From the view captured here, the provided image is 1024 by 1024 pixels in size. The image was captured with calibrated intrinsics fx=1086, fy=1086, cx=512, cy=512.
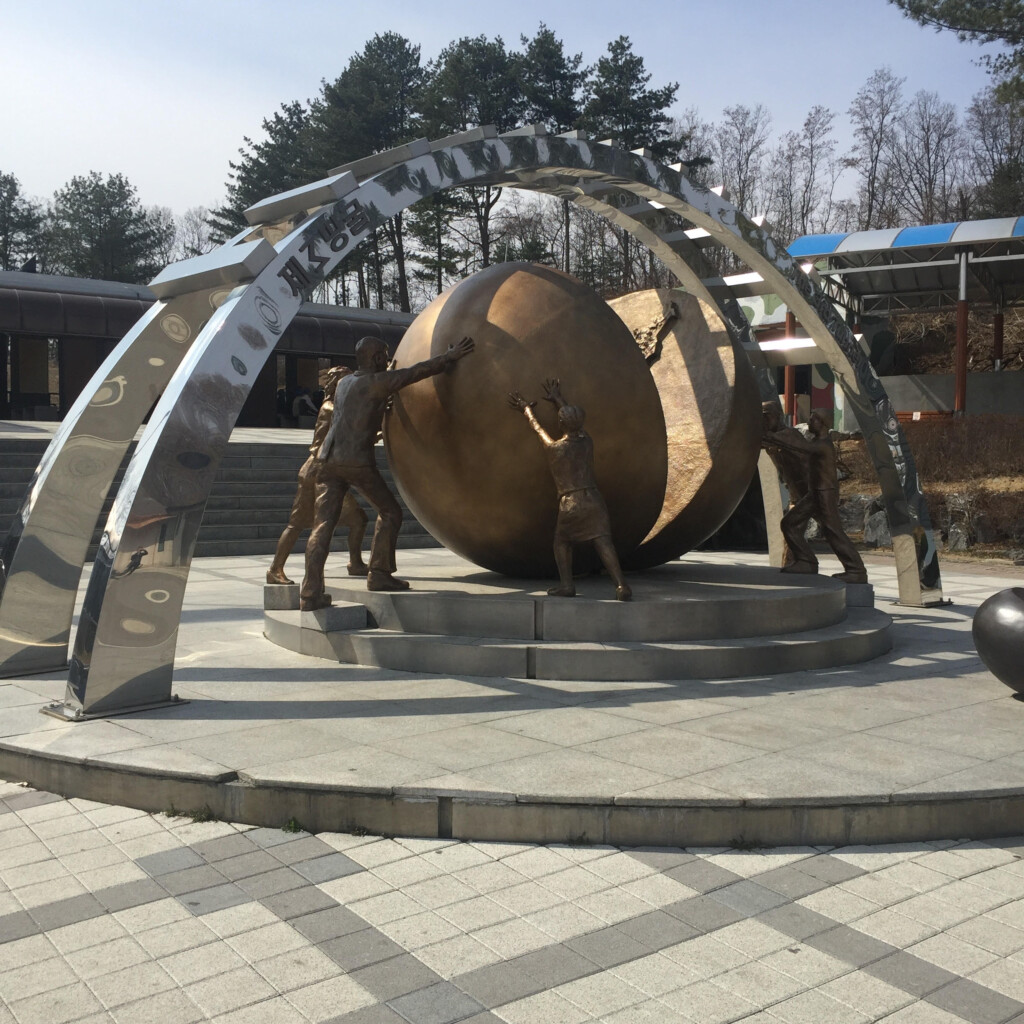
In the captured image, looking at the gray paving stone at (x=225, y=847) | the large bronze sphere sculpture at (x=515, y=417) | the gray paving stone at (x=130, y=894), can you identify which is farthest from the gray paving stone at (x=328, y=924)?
the large bronze sphere sculpture at (x=515, y=417)

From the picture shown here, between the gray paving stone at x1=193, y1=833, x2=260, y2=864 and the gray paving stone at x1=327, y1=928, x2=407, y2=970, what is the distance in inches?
41.6

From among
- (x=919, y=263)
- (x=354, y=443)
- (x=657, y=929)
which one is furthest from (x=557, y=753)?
(x=919, y=263)

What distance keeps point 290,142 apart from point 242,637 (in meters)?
42.2

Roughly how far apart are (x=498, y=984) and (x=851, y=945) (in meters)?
1.34

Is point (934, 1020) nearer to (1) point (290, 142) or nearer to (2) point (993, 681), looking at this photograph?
(2) point (993, 681)

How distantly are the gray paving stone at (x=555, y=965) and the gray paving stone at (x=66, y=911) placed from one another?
1.74m

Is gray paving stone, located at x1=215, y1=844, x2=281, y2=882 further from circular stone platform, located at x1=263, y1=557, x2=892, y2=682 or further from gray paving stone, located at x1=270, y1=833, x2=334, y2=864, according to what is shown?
circular stone platform, located at x1=263, y1=557, x2=892, y2=682

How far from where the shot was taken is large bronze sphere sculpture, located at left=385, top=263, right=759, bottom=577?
8.58m

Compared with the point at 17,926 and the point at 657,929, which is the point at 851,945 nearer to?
the point at 657,929

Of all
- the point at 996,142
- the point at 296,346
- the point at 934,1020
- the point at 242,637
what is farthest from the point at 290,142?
the point at 934,1020

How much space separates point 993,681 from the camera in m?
8.15

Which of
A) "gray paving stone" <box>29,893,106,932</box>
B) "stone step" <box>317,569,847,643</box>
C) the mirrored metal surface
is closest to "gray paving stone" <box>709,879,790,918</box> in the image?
"gray paving stone" <box>29,893,106,932</box>

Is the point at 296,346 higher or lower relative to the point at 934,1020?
higher

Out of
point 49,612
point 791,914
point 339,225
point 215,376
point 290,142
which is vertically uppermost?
point 290,142
